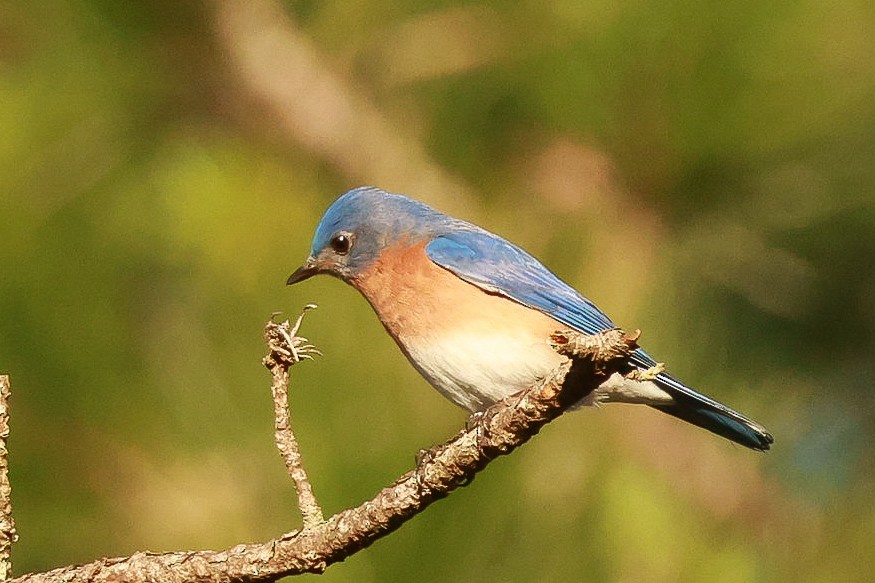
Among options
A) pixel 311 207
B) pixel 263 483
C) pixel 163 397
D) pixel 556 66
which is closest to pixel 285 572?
pixel 263 483

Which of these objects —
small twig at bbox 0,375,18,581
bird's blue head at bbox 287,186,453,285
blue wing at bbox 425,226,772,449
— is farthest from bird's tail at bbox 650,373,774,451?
small twig at bbox 0,375,18,581

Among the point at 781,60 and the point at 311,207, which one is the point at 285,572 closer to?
the point at 311,207

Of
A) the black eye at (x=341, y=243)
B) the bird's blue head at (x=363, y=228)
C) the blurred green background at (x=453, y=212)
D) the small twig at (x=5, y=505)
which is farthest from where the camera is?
the black eye at (x=341, y=243)

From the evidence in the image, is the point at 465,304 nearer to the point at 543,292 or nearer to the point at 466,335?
the point at 466,335

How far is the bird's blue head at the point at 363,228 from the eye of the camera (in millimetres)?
3306

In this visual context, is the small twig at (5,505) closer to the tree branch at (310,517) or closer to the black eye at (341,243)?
the tree branch at (310,517)

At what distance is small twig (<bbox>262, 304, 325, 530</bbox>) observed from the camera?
210 centimetres

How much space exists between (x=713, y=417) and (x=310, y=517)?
1314 mm

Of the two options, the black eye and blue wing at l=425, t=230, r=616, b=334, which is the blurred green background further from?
the black eye

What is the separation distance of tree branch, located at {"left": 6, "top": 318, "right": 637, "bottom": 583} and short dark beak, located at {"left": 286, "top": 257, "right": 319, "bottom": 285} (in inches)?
29.7

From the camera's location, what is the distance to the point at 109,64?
3.26 meters

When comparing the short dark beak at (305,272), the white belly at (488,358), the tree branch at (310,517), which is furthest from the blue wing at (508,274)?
the tree branch at (310,517)

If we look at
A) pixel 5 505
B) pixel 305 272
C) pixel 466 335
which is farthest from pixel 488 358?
pixel 5 505

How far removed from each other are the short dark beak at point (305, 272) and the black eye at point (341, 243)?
295 mm
